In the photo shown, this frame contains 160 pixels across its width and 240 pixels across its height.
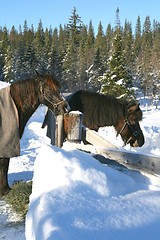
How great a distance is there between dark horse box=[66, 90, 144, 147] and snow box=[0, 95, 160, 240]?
3.04 meters

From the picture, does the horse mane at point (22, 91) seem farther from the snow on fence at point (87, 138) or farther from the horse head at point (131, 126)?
the horse head at point (131, 126)

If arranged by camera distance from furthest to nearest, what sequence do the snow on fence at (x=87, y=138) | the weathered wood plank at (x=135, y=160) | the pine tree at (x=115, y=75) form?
the pine tree at (x=115, y=75)
the snow on fence at (x=87, y=138)
the weathered wood plank at (x=135, y=160)

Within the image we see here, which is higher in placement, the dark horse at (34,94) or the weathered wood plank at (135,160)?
the dark horse at (34,94)

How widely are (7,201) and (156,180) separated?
2.17 m

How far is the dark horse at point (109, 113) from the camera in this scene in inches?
261

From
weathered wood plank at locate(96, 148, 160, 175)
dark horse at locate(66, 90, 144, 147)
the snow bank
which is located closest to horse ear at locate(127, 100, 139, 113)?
dark horse at locate(66, 90, 144, 147)

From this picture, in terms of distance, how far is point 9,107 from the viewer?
16.8ft

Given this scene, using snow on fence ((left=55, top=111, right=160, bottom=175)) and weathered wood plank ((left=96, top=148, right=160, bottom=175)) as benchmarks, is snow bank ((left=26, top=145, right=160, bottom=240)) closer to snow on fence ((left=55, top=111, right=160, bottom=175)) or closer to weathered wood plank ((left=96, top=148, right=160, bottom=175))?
weathered wood plank ((left=96, top=148, right=160, bottom=175))

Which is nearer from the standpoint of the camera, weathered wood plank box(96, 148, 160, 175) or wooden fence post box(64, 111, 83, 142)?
weathered wood plank box(96, 148, 160, 175)

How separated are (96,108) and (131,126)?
31.8 inches

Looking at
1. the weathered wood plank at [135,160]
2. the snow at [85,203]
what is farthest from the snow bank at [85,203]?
the weathered wood plank at [135,160]

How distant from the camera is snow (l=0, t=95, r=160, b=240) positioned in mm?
1989

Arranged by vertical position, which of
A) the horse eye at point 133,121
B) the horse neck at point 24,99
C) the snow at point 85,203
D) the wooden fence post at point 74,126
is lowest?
the snow at point 85,203

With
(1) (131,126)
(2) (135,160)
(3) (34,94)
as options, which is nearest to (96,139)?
(2) (135,160)
